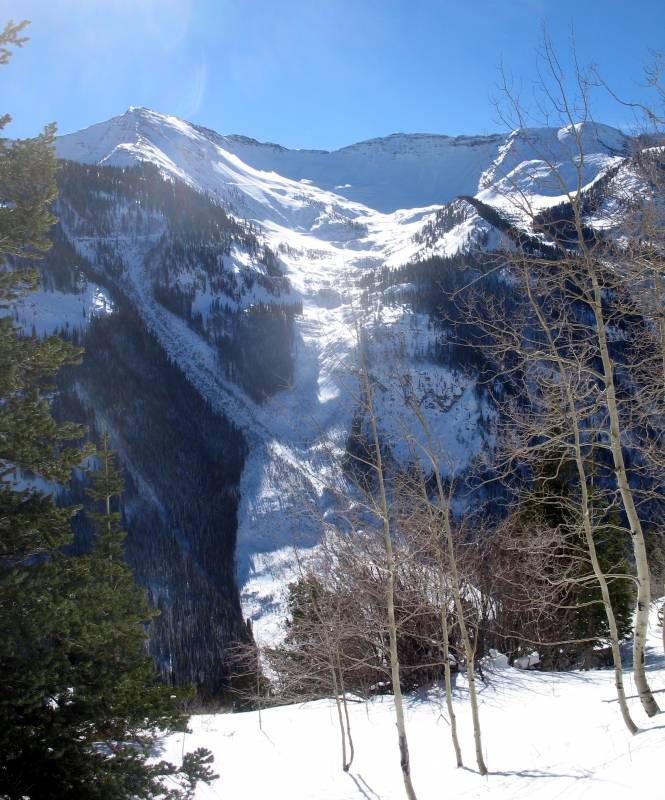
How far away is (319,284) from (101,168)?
3971 inches

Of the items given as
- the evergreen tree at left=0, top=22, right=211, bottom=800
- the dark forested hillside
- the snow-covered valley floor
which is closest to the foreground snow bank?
the snow-covered valley floor

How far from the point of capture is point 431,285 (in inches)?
5236

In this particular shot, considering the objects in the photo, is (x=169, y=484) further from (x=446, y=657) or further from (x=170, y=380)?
(x=446, y=657)

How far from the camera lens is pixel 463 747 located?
37.8 ft

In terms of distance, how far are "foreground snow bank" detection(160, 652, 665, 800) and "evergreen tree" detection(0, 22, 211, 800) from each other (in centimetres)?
507

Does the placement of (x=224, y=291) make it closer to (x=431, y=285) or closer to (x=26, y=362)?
(x=431, y=285)

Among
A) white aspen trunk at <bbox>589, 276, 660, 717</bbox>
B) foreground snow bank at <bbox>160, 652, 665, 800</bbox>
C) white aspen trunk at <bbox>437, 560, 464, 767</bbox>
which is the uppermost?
white aspen trunk at <bbox>589, 276, 660, 717</bbox>

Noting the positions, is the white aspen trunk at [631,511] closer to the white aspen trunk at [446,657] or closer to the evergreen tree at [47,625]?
the white aspen trunk at [446,657]

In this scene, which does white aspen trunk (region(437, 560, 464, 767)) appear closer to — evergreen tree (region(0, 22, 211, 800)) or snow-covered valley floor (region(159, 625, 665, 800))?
snow-covered valley floor (region(159, 625, 665, 800))

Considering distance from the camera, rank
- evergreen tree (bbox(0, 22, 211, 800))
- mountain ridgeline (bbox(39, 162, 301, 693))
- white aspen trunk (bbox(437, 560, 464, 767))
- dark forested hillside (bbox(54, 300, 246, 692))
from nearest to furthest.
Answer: evergreen tree (bbox(0, 22, 211, 800)), white aspen trunk (bbox(437, 560, 464, 767)), dark forested hillside (bbox(54, 300, 246, 692)), mountain ridgeline (bbox(39, 162, 301, 693))

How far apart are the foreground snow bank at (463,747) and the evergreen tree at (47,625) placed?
16.6ft

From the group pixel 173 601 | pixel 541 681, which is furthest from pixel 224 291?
pixel 541 681

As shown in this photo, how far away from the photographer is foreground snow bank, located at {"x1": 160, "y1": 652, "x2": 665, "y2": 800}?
5.99 metres

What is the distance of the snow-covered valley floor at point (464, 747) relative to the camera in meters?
5.95
